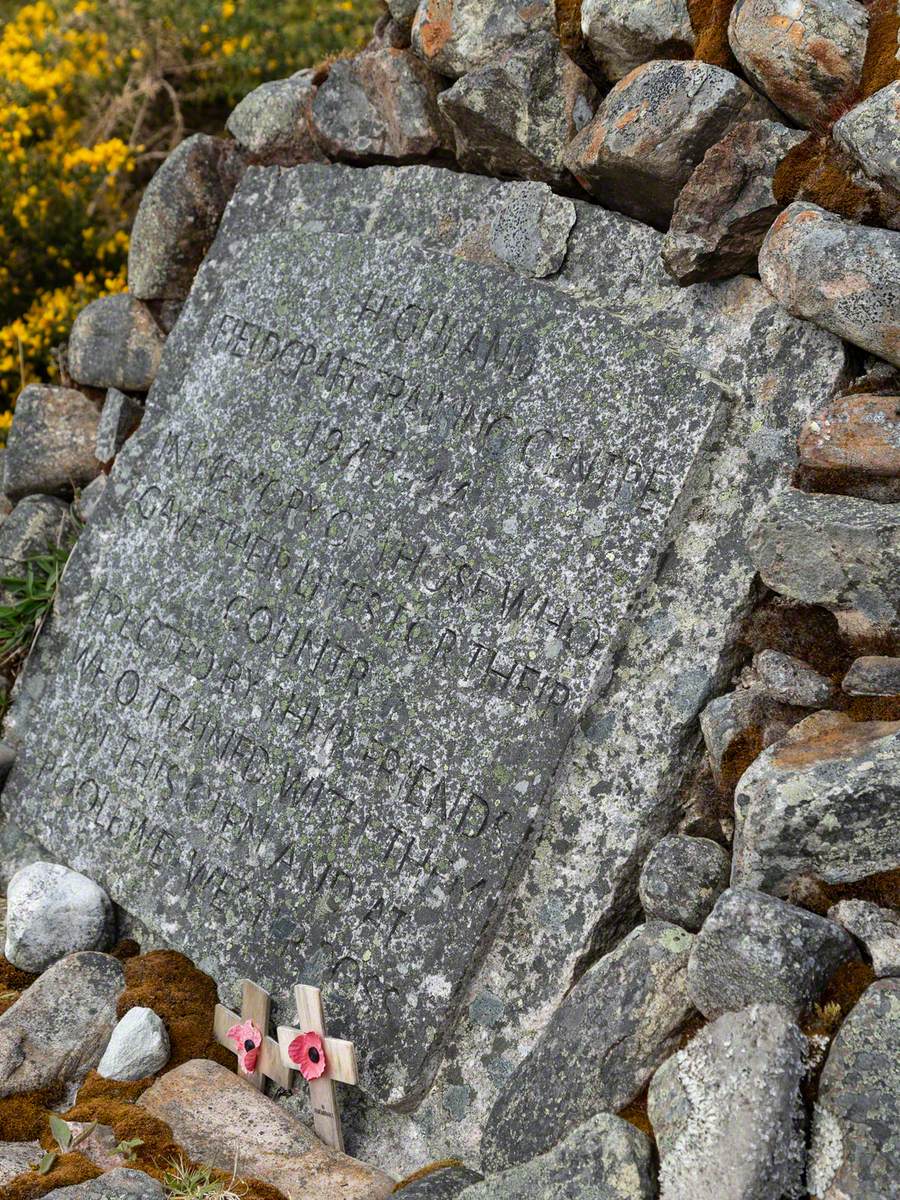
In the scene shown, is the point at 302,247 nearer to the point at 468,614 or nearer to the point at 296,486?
the point at 296,486

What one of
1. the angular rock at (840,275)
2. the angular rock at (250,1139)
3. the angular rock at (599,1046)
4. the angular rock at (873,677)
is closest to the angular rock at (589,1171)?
the angular rock at (599,1046)

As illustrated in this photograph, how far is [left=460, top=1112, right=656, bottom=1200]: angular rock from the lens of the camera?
2.28 m

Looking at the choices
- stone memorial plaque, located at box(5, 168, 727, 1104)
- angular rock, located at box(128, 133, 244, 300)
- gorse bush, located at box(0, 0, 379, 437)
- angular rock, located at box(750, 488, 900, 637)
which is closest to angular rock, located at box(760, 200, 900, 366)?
stone memorial plaque, located at box(5, 168, 727, 1104)

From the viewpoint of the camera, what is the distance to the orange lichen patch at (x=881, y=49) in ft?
9.74

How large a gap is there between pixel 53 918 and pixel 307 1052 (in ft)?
3.27

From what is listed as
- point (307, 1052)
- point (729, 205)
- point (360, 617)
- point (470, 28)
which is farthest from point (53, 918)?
point (470, 28)

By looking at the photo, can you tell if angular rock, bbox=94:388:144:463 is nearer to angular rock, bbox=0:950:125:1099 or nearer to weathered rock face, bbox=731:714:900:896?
angular rock, bbox=0:950:125:1099

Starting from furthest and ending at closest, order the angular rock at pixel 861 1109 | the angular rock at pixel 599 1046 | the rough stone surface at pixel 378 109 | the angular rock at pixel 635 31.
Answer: the rough stone surface at pixel 378 109 < the angular rock at pixel 635 31 < the angular rock at pixel 599 1046 < the angular rock at pixel 861 1109

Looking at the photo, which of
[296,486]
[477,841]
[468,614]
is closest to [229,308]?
[296,486]

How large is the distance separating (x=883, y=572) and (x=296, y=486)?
67.2 inches

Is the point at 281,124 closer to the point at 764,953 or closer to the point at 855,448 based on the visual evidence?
the point at 855,448

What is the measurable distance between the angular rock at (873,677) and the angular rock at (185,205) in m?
2.94

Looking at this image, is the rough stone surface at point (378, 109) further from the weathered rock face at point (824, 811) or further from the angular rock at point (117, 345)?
the weathered rock face at point (824, 811)

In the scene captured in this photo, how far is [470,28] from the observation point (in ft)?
12.5
